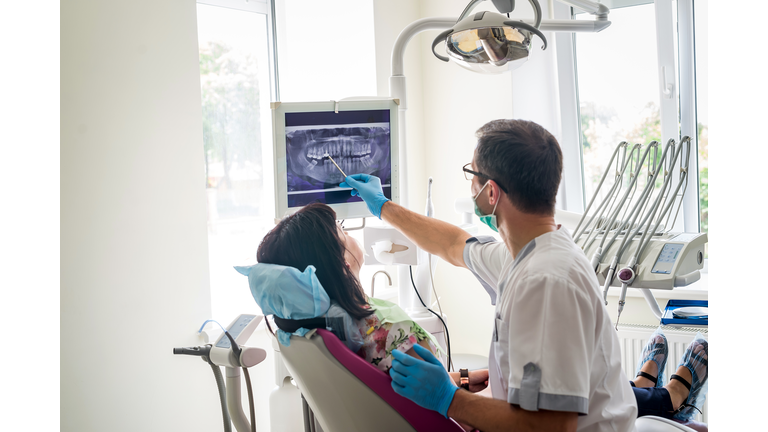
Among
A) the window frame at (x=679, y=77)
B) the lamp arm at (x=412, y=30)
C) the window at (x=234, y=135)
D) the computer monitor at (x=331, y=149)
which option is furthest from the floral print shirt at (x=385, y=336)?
the window frame at (x=679, y=77)

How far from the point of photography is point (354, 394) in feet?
4.08

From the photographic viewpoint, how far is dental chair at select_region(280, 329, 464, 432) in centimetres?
122

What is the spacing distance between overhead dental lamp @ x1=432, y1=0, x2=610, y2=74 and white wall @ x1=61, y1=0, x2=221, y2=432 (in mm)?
1181

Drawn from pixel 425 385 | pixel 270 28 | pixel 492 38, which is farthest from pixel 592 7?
pixel 270 28

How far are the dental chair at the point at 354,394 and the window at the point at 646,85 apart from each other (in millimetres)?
2151

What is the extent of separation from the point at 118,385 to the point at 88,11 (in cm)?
142

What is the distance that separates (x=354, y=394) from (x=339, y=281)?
0.99ft

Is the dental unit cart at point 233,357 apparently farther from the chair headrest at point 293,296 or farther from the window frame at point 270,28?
the window frame at point 270,28

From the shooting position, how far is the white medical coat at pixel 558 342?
1.06m

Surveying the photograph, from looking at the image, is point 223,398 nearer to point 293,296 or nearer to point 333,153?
point 293,296

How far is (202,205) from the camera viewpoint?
2.24 meters

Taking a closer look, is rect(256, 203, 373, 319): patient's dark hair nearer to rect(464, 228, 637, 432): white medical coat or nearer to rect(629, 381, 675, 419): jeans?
rect(464, 228, 637, 432): white medical coat

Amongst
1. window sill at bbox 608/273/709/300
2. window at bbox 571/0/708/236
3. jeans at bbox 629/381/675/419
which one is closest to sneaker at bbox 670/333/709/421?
jeans at bbox 629/381/675/419
